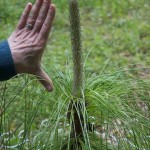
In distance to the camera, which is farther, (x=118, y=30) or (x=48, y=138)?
(x=118, y=30)

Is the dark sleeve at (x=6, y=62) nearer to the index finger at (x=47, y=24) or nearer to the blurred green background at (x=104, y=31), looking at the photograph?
the index finger at (x=47, y=24)

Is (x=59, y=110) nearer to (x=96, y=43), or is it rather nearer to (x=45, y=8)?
(x=45, y=8)

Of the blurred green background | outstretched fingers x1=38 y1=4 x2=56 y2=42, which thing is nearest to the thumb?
outstretched fingers x1=38 y1=4 x2=56 y2=42

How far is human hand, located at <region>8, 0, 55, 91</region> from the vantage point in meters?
1.44

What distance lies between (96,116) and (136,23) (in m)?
2.94

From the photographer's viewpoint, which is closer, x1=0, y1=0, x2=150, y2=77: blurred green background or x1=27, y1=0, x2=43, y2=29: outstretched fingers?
x1=27, y1=0, x2=43, y2=29: outstretched fingers

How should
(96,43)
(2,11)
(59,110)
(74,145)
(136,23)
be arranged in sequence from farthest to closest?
1. (2,11)
2. (136,23)
3. (96,43)
4. (74,145)
5. (59,110)

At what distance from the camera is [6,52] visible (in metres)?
1.43

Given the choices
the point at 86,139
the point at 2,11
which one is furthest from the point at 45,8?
the point at 2,11

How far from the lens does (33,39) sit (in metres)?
1.45

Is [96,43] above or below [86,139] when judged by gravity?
above

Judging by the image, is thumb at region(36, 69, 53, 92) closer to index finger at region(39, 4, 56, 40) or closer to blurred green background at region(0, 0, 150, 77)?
index finger at region(39, 4, 56, 40)

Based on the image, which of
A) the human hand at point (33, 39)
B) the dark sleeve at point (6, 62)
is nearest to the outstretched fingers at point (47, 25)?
the human hand at point (33, 39)

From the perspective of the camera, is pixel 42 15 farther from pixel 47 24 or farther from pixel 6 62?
pixel 6 62
